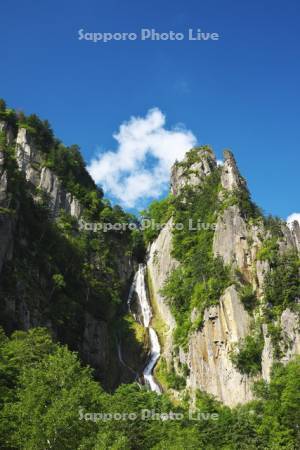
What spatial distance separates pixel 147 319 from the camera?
71188 mm

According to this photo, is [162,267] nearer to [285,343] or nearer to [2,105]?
[285,343]

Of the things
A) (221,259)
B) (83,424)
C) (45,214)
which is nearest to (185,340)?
(221,259)

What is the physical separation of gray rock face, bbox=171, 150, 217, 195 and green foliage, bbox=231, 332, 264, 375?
39.4 m

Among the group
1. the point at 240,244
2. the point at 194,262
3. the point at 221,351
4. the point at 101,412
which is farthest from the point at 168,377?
the point at 101,412

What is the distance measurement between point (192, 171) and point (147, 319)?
30867 mm

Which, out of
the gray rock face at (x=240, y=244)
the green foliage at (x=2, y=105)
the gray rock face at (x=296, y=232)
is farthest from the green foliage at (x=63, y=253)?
the gray rock face at (x=296, y=232)

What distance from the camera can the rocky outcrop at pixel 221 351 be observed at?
49.1m

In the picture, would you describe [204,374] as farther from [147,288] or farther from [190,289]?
[147,288]

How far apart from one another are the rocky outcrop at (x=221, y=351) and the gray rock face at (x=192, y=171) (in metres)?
34.3

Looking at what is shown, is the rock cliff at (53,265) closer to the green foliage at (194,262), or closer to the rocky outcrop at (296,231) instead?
the green foliage at (194,262)

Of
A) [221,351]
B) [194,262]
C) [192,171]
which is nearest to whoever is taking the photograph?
[221,351]

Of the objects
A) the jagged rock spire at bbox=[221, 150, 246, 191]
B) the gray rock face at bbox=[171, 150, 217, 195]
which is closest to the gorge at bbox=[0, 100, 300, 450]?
the jagged rock spire at bbox=[221, 150, 246, 191]

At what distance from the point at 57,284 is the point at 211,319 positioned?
1910cm

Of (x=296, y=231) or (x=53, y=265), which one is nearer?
(x=53, y=265)
